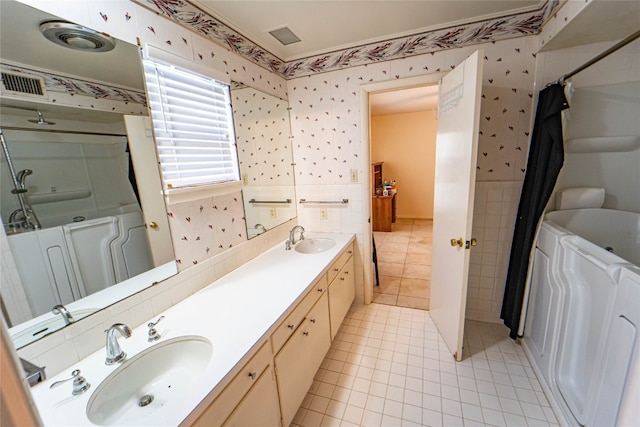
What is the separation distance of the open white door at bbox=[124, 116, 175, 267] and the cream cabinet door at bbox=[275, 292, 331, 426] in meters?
0.78

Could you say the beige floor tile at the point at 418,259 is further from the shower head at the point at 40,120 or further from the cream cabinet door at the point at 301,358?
the shower head at the point at 40,120

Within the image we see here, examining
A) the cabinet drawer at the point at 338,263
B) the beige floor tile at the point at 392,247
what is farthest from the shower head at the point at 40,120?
the beige floor tile at the point at 392,247

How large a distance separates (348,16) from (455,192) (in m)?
1.36

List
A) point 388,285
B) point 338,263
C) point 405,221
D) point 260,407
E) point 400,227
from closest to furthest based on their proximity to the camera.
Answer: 1. point 260,407
2. point 338,263
3. point 388,285
4. point 400,227
5. point 405,221

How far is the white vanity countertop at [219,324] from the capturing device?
29.9 inches

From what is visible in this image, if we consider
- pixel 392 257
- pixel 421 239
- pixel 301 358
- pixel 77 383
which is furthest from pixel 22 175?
pixel 421 239

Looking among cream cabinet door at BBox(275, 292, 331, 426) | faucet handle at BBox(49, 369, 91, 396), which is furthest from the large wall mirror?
cream cabinet door at BBox(275, 292, 331, 426)

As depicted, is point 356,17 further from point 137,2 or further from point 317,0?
point 137,2

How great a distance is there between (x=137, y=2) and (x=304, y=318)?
1.74 metres

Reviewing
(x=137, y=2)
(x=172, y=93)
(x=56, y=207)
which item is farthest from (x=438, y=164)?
(x=56, y=207)

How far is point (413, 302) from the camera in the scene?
258cm

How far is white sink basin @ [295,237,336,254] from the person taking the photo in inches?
88.0

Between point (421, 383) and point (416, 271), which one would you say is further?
point (416, 271)

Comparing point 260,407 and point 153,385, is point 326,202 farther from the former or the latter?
point 153,385
